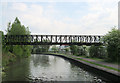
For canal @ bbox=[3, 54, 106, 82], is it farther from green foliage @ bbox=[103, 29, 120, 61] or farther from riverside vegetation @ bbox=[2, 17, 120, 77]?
green foliage @ bbox=[103, 29, 120, 61]

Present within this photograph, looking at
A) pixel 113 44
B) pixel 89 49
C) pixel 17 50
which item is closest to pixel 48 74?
pixel 113 44

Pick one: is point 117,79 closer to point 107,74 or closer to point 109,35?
point 107,74

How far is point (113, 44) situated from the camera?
26031 mm

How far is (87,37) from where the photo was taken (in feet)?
119

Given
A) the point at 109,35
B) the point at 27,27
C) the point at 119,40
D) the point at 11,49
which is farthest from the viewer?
the point at 27,27

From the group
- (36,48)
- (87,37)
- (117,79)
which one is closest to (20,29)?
(87,37)

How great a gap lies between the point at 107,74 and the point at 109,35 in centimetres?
1386

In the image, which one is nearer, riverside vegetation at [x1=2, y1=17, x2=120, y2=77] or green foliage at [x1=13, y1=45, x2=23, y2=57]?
riverside vegetation at [x1=2, y1=17, x2=120, y2=77]

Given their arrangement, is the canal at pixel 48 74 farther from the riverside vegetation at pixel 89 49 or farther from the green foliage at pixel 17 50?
the green foliage at pixel 17 50

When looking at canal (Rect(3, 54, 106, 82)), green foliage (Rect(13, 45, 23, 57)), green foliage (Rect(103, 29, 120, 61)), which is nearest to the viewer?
canal (Rect(3, 54, 106, 82))

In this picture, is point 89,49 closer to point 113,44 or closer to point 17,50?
point 113,44

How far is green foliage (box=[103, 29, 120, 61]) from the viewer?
25456 mm

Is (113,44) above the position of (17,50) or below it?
above

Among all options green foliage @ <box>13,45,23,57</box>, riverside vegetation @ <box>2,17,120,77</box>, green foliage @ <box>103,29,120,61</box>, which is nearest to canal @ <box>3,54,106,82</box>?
riverside vegetation @ <box>2,17,120,77</box>
